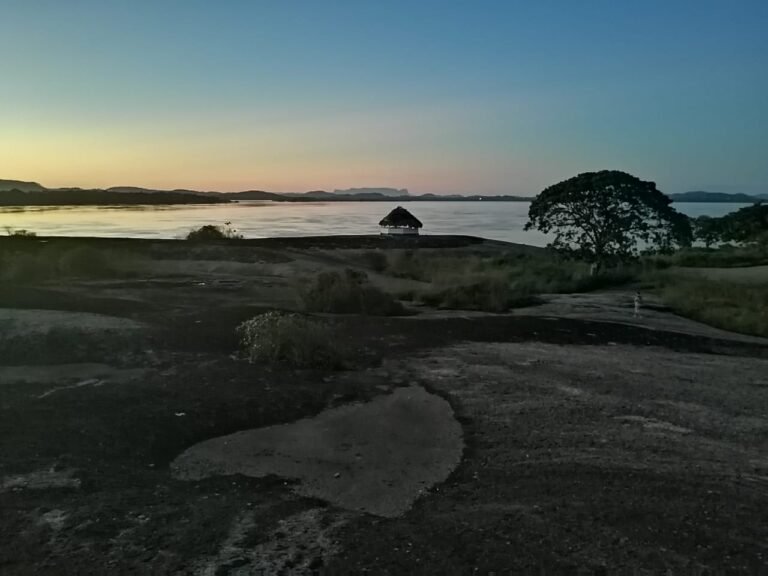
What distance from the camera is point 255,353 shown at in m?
12.0

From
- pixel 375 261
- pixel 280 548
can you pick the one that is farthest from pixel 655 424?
pixel 375 261

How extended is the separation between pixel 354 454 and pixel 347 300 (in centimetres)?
1139

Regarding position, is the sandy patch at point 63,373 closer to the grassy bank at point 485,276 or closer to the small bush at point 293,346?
the small bush at point 293,346

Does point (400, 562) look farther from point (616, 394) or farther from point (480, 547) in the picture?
point (616, 394)

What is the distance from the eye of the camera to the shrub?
18719 millimetres

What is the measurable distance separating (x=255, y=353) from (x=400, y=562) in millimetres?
7365

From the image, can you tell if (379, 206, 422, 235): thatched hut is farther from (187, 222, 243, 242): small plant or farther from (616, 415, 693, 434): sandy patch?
(616, 415, 693, 434): sandy patch

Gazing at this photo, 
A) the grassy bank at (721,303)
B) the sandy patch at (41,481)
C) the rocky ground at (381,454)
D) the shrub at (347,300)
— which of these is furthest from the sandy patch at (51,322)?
the grassy bank at (721,303)

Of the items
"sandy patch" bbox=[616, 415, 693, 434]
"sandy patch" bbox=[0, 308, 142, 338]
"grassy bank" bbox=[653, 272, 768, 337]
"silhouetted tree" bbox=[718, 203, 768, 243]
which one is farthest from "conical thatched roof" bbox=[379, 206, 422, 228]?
"sandy patch" bbox=[616, 415, 693, 434]

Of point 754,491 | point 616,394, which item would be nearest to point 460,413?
point 616,394

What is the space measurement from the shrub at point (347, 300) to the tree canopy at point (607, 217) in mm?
12830

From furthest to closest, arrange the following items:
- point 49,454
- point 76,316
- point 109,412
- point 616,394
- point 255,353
→ point 76,316 < point 255,353 < point 616,394 < point 109,412 < point 49,454

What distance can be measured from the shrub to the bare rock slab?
30.0 ft

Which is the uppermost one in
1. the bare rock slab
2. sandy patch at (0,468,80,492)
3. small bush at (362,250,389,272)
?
sandy patch at (0,468,80,492)
